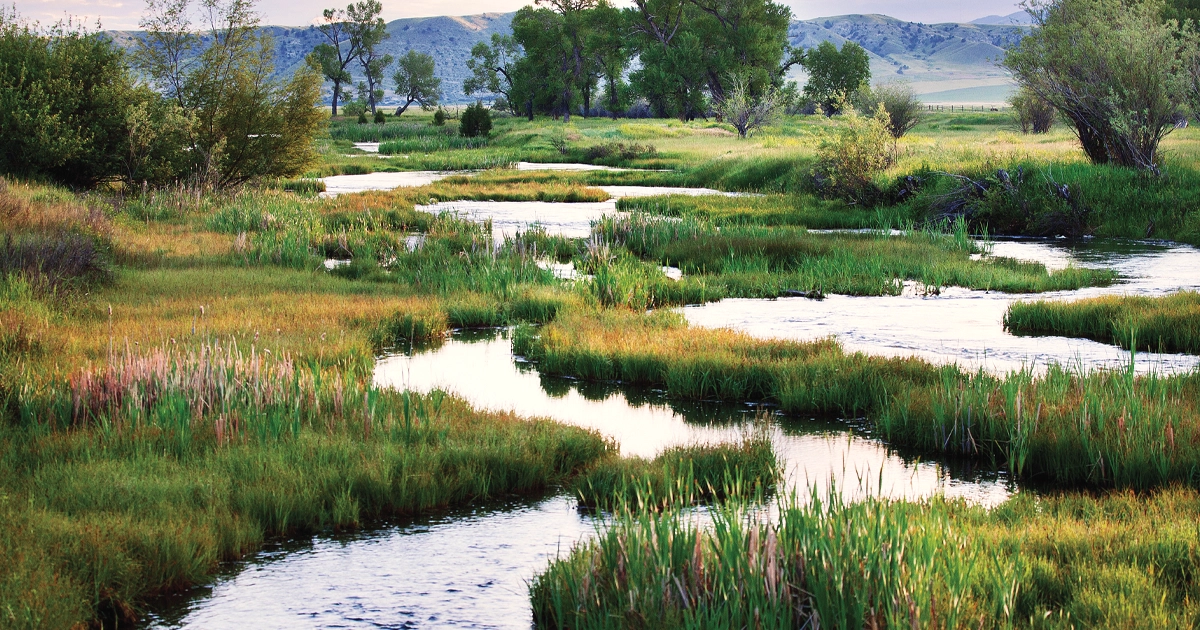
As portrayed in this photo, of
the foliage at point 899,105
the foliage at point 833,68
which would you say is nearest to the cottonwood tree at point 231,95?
the foliage at point 899,105

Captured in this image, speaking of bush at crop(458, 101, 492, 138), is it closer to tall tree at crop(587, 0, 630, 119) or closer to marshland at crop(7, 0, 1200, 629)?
tall tree at crop(587, 0, 630, 119)

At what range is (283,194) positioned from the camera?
1158 inches

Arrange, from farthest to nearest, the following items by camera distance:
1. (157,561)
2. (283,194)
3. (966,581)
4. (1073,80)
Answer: (283,194)
(1073,80)
(157,561)
(966,581)

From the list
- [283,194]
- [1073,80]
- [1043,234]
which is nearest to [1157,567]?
[1043,234]

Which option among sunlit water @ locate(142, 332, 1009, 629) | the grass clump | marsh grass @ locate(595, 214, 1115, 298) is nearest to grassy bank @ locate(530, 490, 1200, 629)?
sunlit water @ locate(142, 332, 1009, 629)

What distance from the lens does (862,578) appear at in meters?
4.65

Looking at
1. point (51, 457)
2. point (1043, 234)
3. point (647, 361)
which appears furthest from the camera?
point (1043, 234)

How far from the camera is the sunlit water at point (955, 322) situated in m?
11.3

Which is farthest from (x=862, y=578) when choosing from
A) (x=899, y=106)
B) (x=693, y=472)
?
(x=899, y=106)

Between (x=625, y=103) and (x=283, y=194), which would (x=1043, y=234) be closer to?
(x=283, y=194)

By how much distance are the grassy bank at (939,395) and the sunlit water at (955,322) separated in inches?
41.9

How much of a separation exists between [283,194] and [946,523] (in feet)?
88.7

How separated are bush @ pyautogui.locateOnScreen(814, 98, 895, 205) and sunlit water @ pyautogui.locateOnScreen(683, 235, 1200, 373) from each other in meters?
9.09

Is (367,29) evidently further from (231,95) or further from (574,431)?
(574,431)
